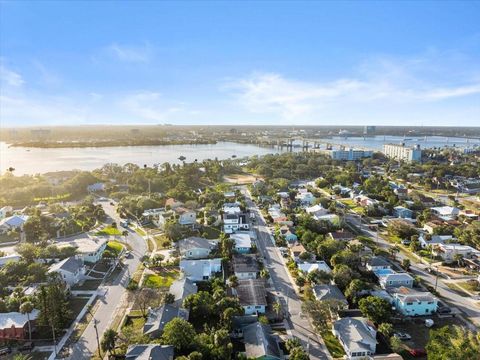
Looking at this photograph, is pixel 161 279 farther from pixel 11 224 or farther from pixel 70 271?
pixel 11 224

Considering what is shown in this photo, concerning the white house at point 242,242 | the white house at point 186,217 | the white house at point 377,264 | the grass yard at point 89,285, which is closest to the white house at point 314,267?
the white house at point 377,264

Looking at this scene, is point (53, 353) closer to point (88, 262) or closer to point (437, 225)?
point (88, 262)

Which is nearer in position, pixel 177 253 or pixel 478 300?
pixel 478 300

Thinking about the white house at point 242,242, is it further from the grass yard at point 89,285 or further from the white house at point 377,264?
the grass yard at point 89,285

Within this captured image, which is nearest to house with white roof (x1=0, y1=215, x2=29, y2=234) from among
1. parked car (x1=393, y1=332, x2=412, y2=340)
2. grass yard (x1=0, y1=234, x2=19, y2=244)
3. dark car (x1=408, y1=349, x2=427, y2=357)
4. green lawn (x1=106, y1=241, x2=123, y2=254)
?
grass yard (x1=0, y1=234, x2=19, y2=244)

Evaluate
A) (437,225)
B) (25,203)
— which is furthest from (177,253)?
(25,203)

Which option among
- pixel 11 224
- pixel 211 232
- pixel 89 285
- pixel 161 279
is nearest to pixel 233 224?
pixel 211 232
